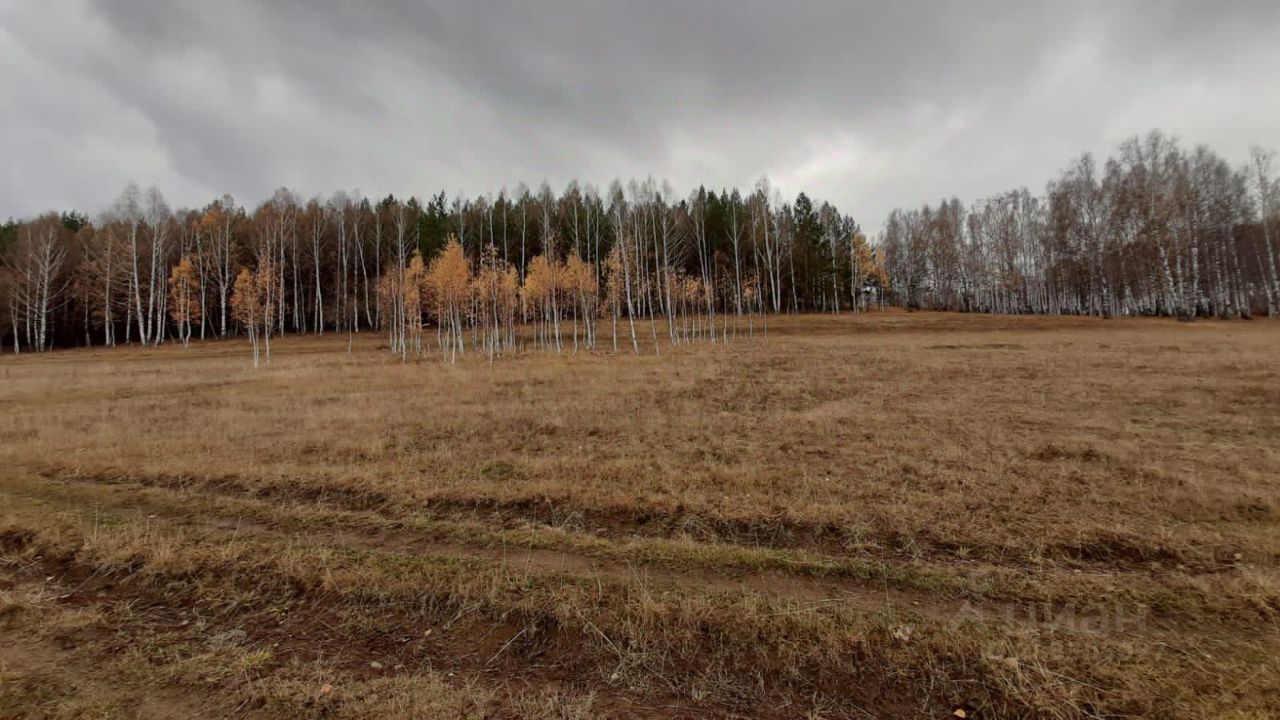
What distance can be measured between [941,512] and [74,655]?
9924 millimetres

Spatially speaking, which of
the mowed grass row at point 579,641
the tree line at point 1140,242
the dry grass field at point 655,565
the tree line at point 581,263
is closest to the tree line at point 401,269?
the tree line at point 581,263

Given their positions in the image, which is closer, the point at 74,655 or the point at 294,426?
the point at 74,655

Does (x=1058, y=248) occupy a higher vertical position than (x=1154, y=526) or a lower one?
higher

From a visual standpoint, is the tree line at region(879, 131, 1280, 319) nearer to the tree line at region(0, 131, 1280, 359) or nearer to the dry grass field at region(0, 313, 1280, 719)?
the tree line at region(0, 131, 1280, 359)

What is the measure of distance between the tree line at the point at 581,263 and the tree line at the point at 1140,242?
0.66 feet

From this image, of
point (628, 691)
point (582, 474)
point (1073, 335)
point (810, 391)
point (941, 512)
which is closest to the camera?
point (628, 691)

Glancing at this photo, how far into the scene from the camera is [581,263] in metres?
47.8

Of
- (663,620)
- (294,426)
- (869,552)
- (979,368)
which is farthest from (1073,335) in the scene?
(294,426)

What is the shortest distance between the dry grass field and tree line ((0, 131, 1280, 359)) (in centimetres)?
2861

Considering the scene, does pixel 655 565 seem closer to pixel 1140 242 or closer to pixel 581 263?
pixel 581 263

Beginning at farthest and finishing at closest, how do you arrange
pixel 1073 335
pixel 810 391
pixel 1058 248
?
1. pixel 1058 248
2. pixel 1073 335
3. pixel 810 391

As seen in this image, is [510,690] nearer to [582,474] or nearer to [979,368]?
[582,474]

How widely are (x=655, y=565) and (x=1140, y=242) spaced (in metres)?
68.5

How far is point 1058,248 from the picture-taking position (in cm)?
6034
